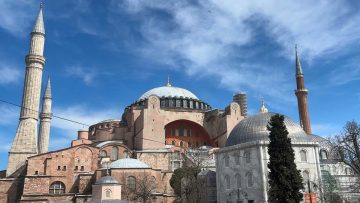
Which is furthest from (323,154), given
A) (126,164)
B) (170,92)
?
(170,92)

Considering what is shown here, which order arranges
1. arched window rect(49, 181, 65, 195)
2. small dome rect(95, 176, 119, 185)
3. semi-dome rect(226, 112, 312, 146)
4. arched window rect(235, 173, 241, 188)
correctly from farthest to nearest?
1. arched window rect(49, 181, 65, 195)
2. semi-dome rect(226, 112, 312, 146)
3. arched window rect(235, 173, 241, 188)
4. small dome rect(95, 176, 119, 185)

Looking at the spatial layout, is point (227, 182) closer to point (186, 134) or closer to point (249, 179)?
point (249, 179)

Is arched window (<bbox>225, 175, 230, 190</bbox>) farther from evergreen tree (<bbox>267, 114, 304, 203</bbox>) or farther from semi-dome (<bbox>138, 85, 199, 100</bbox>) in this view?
semi-dome (<bbox>138, 85, 199, 100</bbox>)

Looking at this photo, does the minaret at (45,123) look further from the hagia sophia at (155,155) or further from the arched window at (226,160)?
the arched window at (226,160)

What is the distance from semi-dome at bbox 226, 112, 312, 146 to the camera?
2881 cm

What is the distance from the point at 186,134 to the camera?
4184cm

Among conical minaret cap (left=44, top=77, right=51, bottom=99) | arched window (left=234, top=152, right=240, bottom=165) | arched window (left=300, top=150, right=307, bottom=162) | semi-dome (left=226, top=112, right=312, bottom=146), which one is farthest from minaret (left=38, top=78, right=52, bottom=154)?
arched window (left=300, top=150, right=307, bottom=162)

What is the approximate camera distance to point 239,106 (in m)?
39.9

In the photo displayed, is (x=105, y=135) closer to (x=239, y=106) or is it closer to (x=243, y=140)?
(x=239, y=106)

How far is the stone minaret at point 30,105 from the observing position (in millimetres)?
33250

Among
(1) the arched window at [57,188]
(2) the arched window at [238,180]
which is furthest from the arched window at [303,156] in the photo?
(1) the arched window at [57,188]

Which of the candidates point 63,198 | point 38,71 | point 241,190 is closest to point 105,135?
point 38,71

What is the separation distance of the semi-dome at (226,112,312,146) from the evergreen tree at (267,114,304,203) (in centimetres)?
936

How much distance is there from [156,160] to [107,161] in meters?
4.19
